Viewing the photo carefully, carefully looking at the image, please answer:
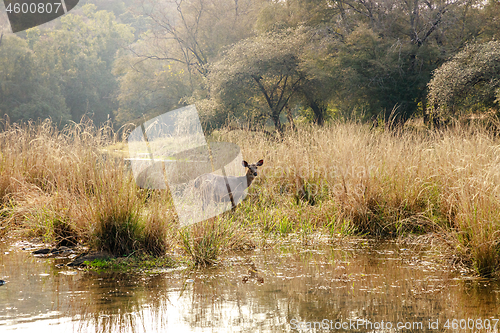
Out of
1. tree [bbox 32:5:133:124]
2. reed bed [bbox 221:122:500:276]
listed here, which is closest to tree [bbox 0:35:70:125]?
tree [bbox 32:5:133:124]

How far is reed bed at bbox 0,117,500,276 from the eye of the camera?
448 cm

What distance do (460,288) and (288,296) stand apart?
1.56 m

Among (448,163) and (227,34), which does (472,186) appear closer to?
(448,163)

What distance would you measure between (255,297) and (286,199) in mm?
3702

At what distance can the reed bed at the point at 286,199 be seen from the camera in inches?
177

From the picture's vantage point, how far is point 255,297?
3.52 metres

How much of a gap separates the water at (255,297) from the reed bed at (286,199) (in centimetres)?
47

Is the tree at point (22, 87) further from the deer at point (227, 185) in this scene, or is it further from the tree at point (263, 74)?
the deer at point (227, 185)

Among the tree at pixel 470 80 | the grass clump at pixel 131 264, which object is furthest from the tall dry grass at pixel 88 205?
the tree at pixel 470 80

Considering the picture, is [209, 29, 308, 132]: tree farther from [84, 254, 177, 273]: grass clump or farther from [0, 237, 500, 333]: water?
[0, 237, 500, 333]: water

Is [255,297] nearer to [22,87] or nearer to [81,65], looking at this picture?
[22,87]

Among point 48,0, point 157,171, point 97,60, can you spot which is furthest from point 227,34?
point 157,171

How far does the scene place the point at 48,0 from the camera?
36094 millimetres

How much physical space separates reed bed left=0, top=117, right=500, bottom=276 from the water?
47 cm
